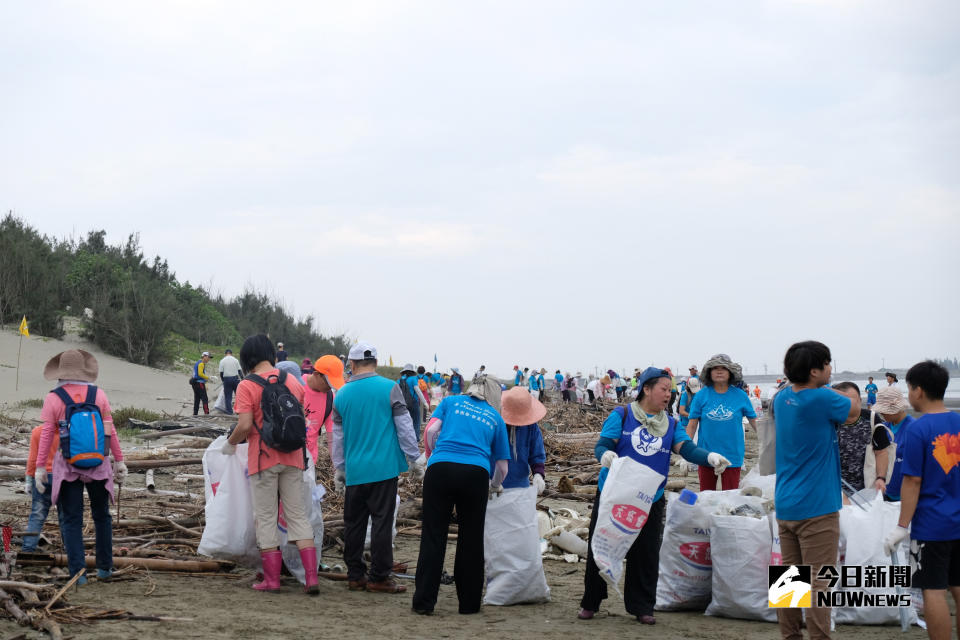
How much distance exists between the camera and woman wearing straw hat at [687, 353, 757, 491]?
311 inches

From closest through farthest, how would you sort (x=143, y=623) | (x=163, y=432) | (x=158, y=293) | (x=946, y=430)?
(x=946, y=430) → (x=143, y=623) → (x=163, y=432) → (x=158, y=293)

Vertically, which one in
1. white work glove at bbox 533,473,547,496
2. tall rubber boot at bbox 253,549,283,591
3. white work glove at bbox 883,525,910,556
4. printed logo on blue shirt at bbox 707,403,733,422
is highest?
printed logo on blue shirt at bbox 707,403,733,422

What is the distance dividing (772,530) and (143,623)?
4193 mm

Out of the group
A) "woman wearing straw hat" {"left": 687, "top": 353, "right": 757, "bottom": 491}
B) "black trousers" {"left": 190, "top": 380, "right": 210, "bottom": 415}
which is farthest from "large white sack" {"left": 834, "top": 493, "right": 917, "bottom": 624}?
"black trousers" {"left": 190, "top": 380, "right": 210, "bottom": 415}

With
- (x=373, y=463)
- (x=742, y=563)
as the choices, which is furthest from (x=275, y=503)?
(x=742, y=563)

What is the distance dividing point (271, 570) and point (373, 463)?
110 cm

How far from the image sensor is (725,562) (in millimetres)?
6066

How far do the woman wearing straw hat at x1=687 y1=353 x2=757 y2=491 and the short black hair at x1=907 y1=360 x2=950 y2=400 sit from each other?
304 centimetres

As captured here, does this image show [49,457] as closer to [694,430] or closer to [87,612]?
[87,612]

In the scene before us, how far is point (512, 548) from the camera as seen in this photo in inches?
259

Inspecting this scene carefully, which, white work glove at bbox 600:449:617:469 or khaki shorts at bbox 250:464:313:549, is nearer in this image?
white work glove at bbox 600:449:617:469

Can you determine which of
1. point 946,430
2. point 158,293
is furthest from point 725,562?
point 158,293

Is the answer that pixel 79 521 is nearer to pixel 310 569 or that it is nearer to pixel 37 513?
pixel 37 513

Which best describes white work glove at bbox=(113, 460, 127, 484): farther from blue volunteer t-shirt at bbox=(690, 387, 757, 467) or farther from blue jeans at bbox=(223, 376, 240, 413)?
blue jeans at bbox=(223, 376, 240, 413)
